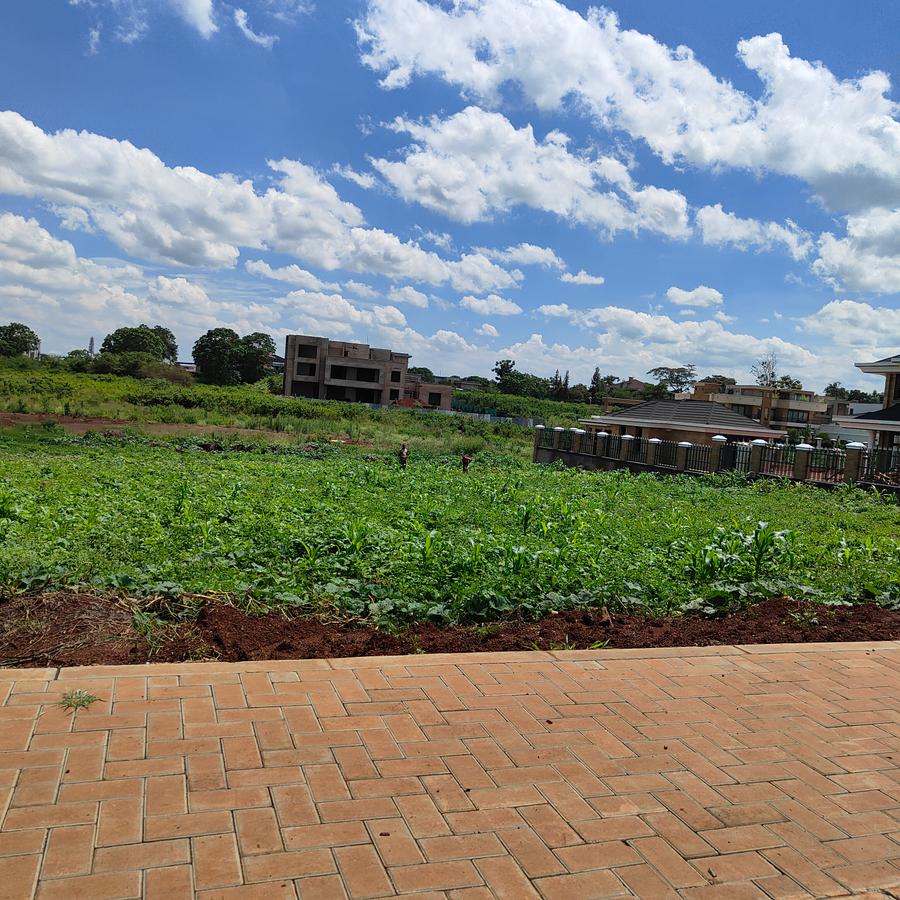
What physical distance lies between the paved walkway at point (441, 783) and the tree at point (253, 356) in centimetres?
9585

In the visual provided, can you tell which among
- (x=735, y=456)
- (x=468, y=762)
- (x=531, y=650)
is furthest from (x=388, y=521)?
(x=735, y=456)

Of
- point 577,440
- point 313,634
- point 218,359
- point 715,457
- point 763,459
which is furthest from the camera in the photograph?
point 218,359

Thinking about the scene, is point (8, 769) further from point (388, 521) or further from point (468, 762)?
point (388, 521)

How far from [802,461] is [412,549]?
17.5m

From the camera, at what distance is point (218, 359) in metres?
95.4

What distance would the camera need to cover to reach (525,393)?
115 meters

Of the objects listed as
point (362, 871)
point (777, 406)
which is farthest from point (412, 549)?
point (777, 406)

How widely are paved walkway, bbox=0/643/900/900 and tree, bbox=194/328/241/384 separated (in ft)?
312

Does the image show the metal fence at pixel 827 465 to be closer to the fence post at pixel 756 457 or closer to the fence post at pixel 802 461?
the fence post at pixel 802 461

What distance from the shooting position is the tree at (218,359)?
95.1 m

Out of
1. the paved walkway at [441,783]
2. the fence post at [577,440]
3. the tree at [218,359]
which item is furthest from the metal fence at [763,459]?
the tree at [218,359]

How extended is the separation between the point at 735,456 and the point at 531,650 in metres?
20.1

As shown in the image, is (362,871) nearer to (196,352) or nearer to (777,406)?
(777,406)

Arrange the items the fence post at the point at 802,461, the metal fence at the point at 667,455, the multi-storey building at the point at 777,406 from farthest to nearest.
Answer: the multi-storey building at the point at 777,406, the metal fence at the point at 667,455, the fence post at the point at 802,461
